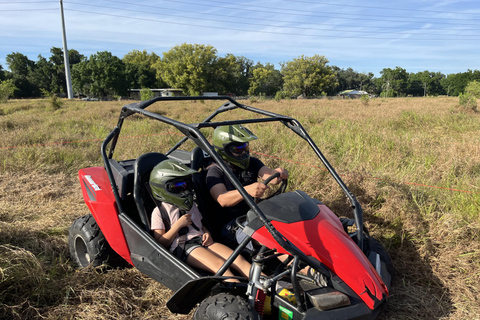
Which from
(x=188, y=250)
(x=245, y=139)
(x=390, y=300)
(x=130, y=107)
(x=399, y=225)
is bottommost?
(x=390, y=300)

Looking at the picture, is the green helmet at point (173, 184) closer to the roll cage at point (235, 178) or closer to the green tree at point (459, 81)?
the roll cage at point (235, 178)

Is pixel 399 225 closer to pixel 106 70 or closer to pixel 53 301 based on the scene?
pixel 53 301

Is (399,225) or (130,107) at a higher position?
(130,107)

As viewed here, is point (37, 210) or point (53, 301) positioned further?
point (37, 210)

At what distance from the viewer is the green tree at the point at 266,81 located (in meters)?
70.1

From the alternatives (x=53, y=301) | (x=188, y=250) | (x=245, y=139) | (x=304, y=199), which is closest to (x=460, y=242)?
(x=304, y=199)

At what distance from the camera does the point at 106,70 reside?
177ft

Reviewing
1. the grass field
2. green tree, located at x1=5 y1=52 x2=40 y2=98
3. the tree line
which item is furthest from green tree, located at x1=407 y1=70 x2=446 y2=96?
the grass field

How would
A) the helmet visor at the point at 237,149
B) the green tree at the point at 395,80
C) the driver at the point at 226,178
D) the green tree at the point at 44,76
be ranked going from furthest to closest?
the green tree at the point at 395,80 < the green tree at the point at 44,76 < the helmet visor at the point at 237,149 < the driver at the point at 226,178

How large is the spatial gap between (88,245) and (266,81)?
2901 inches

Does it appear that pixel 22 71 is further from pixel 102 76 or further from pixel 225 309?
pixel 225 309

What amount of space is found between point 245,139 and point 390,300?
1.73 m

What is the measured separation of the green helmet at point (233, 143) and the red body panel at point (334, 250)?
2.99 feet

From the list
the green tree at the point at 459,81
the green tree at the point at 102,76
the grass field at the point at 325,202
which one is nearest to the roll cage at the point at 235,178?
the grass field at the point at 325,202
